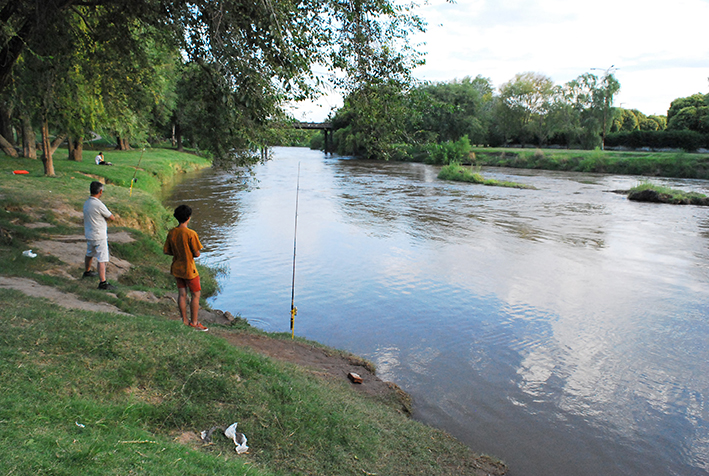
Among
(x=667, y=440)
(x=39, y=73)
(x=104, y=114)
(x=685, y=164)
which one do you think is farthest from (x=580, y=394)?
(x=685, y=164)

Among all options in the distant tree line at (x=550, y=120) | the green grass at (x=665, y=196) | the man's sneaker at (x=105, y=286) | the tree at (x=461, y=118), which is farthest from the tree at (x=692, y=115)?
the man's sneaker at (x=105, y=286)

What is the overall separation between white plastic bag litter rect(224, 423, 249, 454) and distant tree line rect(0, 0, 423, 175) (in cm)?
485

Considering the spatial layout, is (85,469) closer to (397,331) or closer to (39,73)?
(397,331)

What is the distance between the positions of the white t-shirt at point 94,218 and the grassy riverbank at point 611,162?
5184cm

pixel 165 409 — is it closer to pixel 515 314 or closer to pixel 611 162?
pixel 515 314

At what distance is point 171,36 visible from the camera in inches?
395

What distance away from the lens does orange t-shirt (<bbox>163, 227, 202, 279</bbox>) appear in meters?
7.15

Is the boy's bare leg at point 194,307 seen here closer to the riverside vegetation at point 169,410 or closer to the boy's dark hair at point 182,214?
the boy's dark hair at point 182,214

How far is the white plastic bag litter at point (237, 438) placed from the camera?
416cm

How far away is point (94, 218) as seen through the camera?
317 inches

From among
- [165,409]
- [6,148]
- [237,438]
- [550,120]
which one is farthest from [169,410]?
[550,120]

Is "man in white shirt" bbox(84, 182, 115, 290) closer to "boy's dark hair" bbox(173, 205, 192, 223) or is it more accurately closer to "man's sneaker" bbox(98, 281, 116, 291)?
"man's sneaker" bbox(98, 281, 116, 291)

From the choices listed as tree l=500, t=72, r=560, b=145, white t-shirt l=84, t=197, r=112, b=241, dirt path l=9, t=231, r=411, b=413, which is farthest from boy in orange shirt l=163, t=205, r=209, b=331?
tree l=500, t=72, r=560, b=145

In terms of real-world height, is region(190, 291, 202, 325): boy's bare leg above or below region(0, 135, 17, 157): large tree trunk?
below
